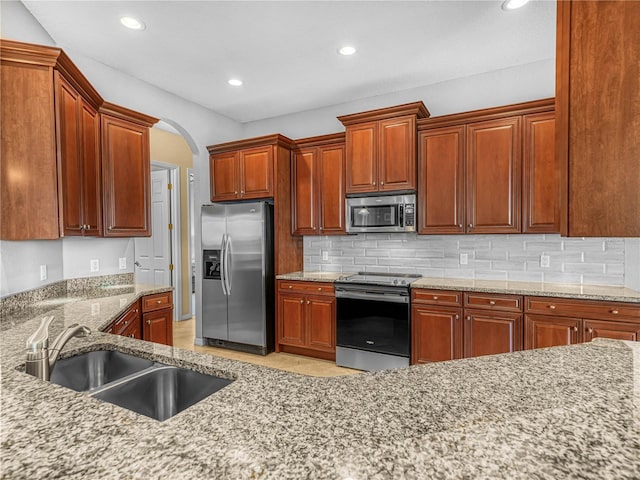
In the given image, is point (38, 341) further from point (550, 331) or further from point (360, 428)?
point (550, 331)

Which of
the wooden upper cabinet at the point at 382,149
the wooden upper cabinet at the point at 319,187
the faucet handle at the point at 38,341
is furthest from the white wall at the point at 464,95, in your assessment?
the faucet handle at the point at 38,341

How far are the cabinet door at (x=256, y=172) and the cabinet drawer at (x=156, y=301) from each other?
5.17 ft

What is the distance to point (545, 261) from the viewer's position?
321cm

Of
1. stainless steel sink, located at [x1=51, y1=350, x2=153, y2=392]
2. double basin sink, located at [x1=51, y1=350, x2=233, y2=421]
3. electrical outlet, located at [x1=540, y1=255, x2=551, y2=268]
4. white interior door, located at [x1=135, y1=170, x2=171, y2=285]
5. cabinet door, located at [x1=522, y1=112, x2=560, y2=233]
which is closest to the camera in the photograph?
double basin sink, located at [x1=51, y1=350, x2=233, y2=421]

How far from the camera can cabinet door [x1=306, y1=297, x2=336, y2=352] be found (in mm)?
3654

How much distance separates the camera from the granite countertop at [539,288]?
2.54 metres

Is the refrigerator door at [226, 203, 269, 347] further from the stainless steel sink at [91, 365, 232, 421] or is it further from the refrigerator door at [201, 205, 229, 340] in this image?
the stainless steel sink at [91, 365, 232, 421]

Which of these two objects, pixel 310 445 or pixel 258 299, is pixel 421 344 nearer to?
pixel 258 299

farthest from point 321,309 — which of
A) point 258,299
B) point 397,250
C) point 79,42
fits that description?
point 79,42

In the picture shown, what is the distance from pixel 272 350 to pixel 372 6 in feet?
11.6

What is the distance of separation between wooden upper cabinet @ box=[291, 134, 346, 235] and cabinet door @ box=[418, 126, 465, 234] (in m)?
0.90

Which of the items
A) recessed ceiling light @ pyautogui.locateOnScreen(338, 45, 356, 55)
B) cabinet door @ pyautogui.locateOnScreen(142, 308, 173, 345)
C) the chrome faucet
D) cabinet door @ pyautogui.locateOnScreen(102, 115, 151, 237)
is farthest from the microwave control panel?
the chrome faucet

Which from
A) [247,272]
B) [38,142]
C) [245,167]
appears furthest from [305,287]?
[38,142]

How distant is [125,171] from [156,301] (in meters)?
1.21
